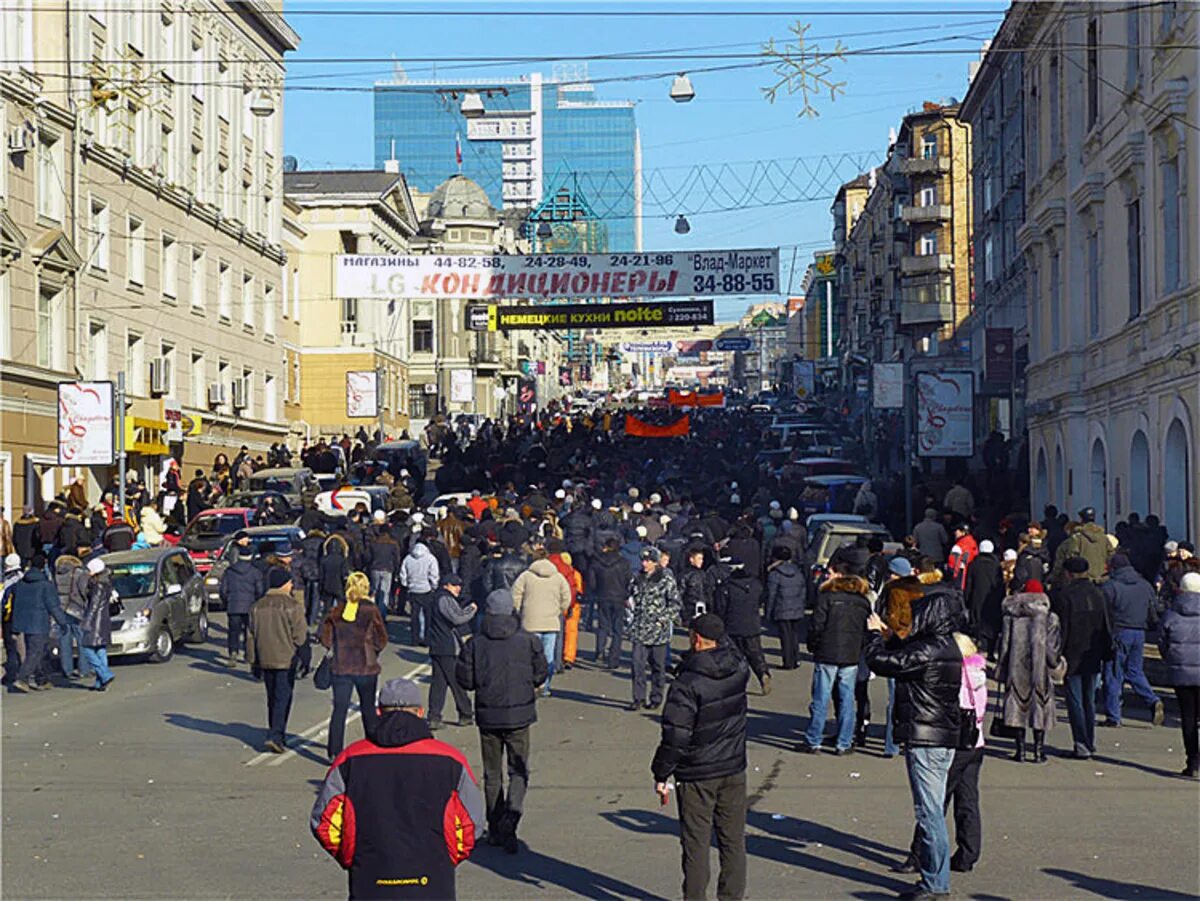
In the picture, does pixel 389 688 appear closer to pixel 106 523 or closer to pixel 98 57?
pixel 106 523

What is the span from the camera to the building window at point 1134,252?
89.9 feet

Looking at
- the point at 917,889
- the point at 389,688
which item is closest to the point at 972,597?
the point at 917,889

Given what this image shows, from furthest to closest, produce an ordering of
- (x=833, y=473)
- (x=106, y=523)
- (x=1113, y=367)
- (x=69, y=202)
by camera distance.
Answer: (x=833, y=473)
(x=69, y=202)
(x=106, y=523)
(x=1113, y=367)

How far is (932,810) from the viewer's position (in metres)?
9.02

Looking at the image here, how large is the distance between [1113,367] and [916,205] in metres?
49.6

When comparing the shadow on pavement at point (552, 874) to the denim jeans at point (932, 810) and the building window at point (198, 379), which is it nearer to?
the denim jeans at point (932, 810)

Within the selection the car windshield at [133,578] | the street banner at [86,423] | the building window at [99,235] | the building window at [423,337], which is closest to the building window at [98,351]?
the building window at [99,235]

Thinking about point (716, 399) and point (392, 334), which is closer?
point (392, 334)

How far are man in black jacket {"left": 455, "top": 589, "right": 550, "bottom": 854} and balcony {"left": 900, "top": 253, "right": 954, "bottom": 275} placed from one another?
65.7 metres

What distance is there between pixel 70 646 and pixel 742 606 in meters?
8.35

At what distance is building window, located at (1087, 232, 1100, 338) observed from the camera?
102 feet

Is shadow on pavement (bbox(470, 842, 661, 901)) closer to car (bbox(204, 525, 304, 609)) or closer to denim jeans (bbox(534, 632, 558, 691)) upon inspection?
denim jeans (bbox(534, 632, 558, 691))

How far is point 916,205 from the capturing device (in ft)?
254

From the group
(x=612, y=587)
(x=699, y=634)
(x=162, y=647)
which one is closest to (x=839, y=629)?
(x=699, y=634)
